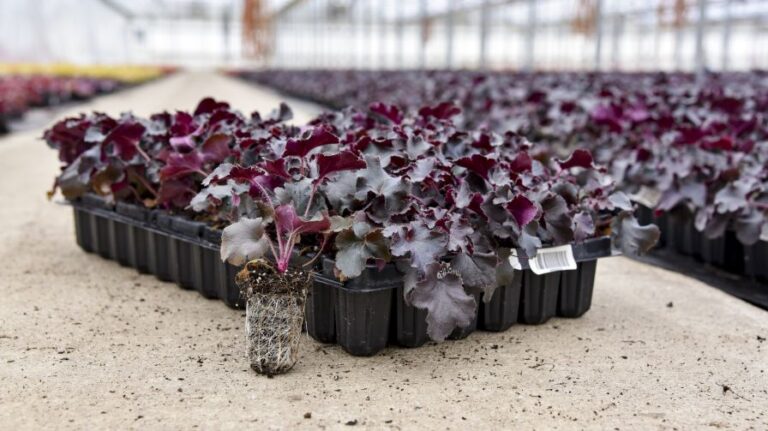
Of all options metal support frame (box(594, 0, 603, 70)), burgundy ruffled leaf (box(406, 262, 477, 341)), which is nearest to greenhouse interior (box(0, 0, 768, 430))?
burgundy ruffled leaf (box(406, 262, 477, 341))

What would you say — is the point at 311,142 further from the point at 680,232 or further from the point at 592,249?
the point at 680,232

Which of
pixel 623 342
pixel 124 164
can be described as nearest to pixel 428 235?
pixel 623 342

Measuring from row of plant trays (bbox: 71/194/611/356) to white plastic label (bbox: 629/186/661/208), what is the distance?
4.40ft

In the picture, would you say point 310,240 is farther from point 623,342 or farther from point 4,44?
point 4,44

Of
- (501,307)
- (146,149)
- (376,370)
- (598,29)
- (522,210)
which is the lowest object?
(376,370)

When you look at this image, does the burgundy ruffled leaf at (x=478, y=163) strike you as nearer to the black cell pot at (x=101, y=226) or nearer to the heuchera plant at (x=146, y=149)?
the heuchera plant at (x=146, y=149)

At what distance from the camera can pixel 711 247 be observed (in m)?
4.59

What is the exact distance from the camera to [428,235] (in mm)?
2746

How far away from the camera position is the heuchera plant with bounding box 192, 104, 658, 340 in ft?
8.86

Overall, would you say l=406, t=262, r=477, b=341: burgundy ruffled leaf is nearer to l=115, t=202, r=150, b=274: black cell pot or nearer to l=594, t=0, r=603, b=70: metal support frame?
l=115, t=202, r=150, b=274: black cell pot

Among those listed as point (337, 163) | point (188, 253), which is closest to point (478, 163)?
point (337, 163)

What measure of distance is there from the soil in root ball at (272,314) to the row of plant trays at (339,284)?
0.71ft

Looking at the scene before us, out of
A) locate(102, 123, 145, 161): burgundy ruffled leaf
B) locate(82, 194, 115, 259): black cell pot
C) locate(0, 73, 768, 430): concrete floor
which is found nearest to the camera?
locate(0, 73, 768, 430): concrete floor

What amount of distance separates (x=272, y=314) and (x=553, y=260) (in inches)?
48.7
